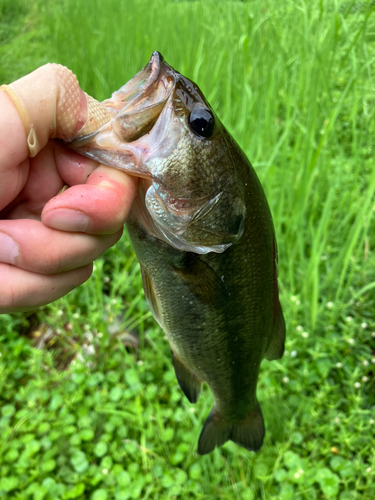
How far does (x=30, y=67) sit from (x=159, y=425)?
3.00 meters

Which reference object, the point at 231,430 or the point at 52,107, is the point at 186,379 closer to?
the point at 231,430

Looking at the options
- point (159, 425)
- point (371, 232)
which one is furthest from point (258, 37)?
point (159, 425)

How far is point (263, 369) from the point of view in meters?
1.59

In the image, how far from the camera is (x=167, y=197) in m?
0.71

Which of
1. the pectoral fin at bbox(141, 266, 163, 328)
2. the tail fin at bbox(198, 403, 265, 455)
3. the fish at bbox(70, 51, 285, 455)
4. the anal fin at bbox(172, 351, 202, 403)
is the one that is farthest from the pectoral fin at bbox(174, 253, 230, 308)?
the tail fin at bbox(198, 403, 265, 455)

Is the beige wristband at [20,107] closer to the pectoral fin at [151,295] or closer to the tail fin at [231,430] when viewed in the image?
the pectoral fin at [151,295]

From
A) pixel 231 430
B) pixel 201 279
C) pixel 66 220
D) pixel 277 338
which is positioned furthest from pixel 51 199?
pixel 231 430

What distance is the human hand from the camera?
1.99 ft

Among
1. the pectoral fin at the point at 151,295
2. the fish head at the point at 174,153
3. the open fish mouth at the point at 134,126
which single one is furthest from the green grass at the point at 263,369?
the open fish mouth at the point at 134,126

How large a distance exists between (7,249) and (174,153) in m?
0.36

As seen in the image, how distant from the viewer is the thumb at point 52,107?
0.60 m

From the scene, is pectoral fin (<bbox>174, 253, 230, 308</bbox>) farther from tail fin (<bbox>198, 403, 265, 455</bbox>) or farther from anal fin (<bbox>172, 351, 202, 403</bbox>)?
tail fin (<bbox>198, 403, 265, 455</bbox>)

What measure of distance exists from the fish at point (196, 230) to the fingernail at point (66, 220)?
122mm

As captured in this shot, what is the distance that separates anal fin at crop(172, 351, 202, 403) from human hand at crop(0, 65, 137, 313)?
55 cm
